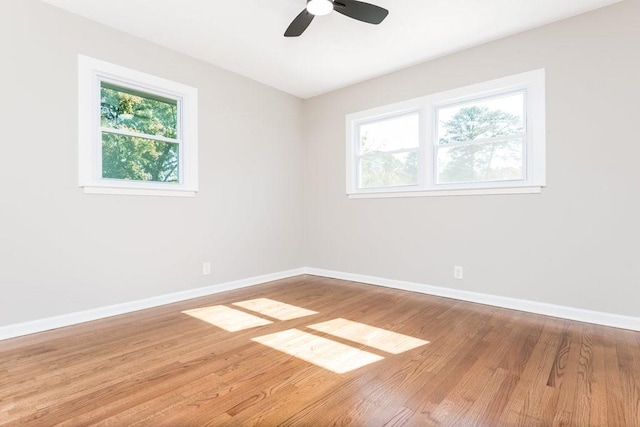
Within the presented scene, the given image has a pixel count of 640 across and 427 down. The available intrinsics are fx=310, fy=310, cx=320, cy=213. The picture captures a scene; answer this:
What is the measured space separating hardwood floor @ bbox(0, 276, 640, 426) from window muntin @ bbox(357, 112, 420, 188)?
1825mm

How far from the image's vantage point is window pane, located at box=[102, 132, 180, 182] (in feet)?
9.60

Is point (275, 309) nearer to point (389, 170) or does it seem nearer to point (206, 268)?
point (206, 268)

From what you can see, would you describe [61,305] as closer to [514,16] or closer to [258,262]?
[258,262]

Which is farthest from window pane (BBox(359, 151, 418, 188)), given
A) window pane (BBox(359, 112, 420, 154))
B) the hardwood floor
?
the hardwood floor

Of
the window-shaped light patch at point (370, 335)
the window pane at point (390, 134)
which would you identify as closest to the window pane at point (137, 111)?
the window pane at point (390, 134)

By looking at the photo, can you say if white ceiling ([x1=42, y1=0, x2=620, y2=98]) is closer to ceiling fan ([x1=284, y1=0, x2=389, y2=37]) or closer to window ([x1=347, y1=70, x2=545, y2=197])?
ceiling fan ([x1=284, y1=0, x2=389, y2=37])

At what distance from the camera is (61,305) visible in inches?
102

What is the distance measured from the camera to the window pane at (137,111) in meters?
2.93

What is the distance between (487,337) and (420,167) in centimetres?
202

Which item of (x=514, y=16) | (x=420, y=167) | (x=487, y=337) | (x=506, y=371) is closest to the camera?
(x=506, y=371)

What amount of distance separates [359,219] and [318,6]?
2.59m

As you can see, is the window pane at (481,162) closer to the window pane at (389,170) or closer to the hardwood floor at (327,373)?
the window pane at (389,170)

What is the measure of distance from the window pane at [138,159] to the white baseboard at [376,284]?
1251mm

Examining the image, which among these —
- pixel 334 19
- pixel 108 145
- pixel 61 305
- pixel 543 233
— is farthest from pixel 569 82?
pixel 61 305
